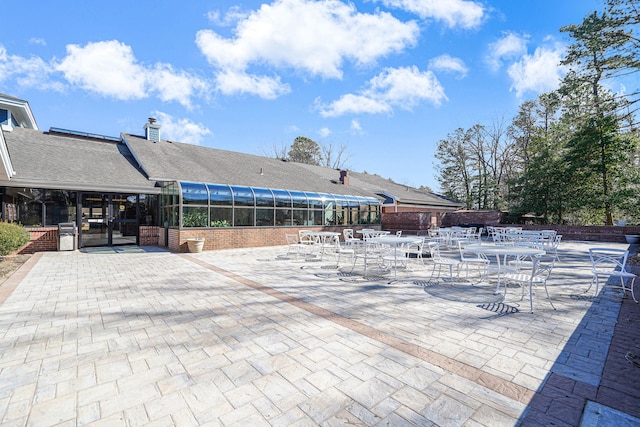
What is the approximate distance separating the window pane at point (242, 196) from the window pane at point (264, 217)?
60cm

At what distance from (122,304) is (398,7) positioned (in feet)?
38.1

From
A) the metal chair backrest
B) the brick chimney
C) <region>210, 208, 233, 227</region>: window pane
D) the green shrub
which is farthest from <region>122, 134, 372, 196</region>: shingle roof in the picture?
the metal chair backrest

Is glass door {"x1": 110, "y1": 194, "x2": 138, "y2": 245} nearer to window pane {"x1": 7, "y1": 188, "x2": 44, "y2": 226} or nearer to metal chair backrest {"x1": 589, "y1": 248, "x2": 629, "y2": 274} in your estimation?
window pane {"x1": 7, "y1": 188, "x2": 44, "y2": 226}

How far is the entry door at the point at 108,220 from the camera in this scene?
1209 cm

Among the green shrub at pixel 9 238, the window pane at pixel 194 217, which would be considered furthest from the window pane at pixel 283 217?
the green shrub at pixel 9 238

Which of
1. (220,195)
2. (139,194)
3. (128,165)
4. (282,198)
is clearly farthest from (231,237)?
(128,165)

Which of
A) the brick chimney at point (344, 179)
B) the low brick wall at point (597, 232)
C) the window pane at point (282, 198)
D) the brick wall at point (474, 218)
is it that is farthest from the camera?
the brick chimney at point (344, 179)

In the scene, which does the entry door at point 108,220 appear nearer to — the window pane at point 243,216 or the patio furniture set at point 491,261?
the window pane at point 243,216

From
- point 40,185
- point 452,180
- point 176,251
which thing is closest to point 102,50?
point 40,185

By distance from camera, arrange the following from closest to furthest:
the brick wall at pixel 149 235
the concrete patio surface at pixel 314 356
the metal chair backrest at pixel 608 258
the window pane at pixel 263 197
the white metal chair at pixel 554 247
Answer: the concrete patio surface at pixel 314 356
the metal chair backrest at pixel 608 258
the white metal chair at pixel 554 247
the brick wall at pixel 149 235
the window pane at pixel 263 197

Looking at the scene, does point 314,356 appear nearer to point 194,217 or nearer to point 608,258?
point 608,258

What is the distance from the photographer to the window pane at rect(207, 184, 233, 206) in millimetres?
12312

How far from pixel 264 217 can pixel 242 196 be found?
1.49 metres

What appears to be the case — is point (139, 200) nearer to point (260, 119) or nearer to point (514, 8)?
point (260, 119)
